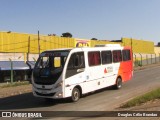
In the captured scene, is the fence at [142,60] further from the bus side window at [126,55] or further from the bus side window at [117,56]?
the bus side window at [117,56]

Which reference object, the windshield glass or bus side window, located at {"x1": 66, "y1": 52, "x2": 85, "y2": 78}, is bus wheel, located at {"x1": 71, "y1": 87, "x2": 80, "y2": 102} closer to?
bus side window, located at {"x1": 66, "y1": 52, "x2": 85, "y2": 78}

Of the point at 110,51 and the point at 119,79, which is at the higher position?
the point at 110,51

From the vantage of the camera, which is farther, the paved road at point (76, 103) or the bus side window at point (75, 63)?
the bus side window at point (75, 63)

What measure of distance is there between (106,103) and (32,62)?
2065 centimetres

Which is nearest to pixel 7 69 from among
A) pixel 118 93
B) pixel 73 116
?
pixel 118 93

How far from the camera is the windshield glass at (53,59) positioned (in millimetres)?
16559

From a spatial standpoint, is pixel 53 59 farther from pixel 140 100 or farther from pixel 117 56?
pixel 117 56

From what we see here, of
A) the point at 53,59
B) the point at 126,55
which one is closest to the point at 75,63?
the point at 53,59

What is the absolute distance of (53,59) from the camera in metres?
17.0

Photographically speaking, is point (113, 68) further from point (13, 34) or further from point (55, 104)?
point (13, 34)

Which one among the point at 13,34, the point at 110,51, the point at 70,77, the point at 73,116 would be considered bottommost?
the point at 73,116

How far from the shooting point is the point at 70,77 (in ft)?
54.1

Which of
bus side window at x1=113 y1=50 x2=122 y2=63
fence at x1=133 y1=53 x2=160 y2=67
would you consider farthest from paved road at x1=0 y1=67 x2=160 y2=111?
fence at x1=133 y1=53 x2=160 y2=67

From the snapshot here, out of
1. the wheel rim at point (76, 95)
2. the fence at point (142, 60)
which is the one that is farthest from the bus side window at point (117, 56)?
the fence at point (142, 60)
